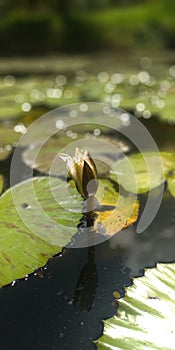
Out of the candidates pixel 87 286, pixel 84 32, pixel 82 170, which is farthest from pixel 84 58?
pixel 87 286

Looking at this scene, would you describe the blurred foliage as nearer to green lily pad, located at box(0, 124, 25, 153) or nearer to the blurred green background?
the blurred green background

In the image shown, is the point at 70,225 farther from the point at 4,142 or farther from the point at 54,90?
the point at 54,90

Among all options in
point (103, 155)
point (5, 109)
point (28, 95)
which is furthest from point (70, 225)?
point (28, 95)

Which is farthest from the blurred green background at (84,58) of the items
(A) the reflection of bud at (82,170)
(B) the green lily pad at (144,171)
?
(A) the reflection of bud at (82,170)

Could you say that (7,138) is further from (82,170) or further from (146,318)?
(146,318)

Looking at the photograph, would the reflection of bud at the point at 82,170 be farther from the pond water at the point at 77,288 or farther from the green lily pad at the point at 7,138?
the green lily pad at the point at 7,138
